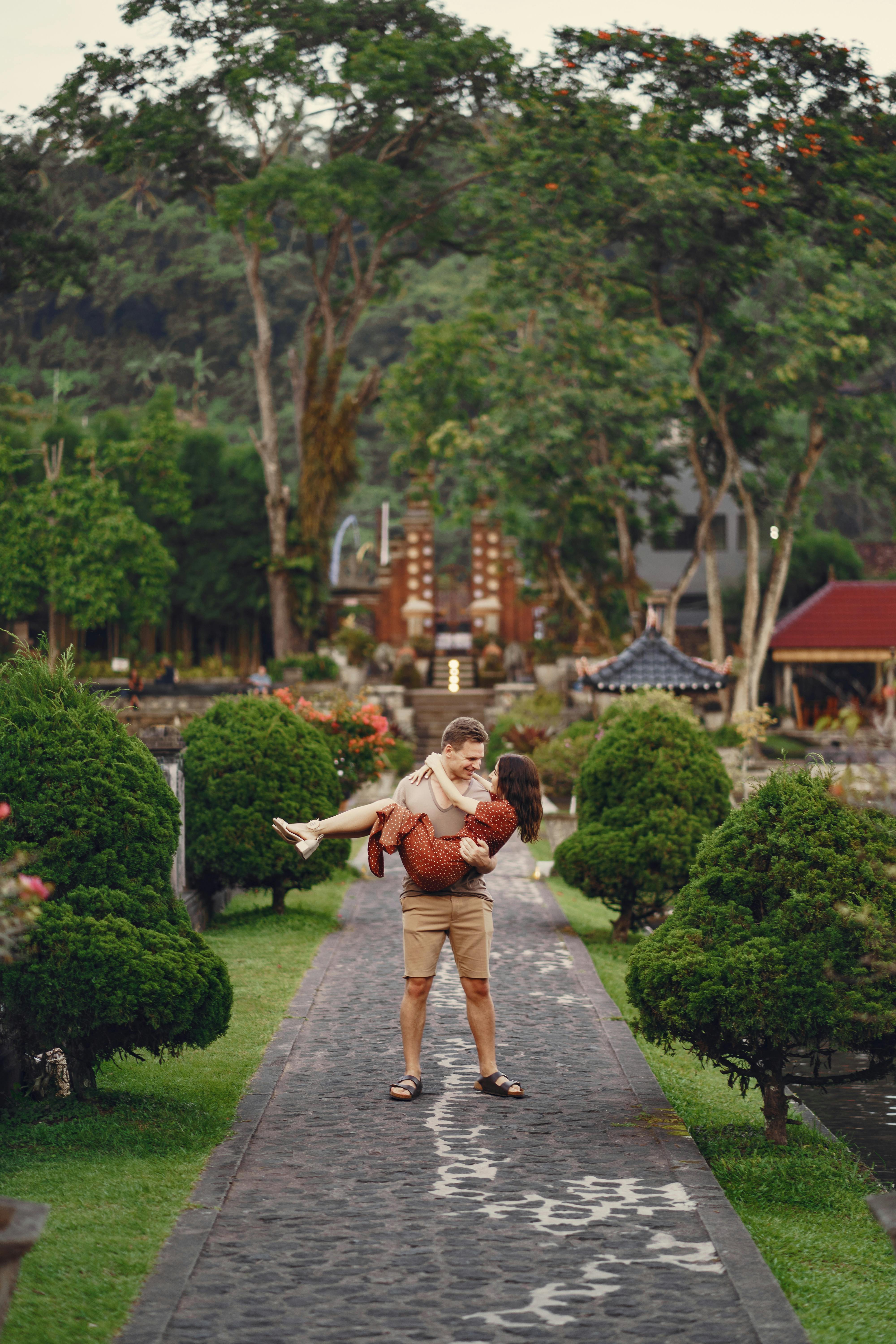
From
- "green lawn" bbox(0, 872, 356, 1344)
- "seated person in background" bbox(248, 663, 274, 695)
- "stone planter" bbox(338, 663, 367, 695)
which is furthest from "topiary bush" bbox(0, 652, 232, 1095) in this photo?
"stone planter" bbox(338, 663, 367, 695)

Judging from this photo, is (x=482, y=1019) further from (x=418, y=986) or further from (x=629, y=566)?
(x=629, y=566)

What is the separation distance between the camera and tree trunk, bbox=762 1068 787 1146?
6516mm

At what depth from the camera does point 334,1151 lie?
20.2 ft

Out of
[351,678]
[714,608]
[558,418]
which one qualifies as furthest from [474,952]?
[351,678]

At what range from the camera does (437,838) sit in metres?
6.77

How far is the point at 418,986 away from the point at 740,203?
73.0 feet

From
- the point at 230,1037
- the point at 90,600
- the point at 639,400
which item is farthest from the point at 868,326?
the point at 230,1037

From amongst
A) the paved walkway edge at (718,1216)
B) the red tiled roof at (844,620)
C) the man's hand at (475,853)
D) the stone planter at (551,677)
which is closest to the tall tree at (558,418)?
the stone planter at (551,677)

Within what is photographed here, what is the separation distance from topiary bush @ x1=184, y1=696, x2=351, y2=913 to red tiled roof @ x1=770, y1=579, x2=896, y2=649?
24.2 m

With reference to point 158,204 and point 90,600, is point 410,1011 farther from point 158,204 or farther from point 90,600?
point 158,204

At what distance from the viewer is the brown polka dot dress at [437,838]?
675 centimetres

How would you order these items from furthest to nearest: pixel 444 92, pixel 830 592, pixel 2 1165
A: pixel 830 592
pixel 444 92
pixel 2 1165

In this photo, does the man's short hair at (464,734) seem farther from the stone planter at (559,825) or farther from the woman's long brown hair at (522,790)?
the stone planter at (559,825)

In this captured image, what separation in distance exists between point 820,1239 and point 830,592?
32389 millimetres
